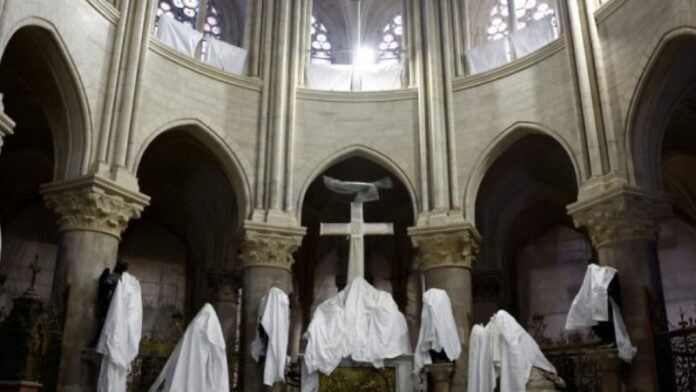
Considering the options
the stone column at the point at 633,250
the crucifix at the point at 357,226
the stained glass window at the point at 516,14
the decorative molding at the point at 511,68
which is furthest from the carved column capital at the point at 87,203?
the stained glass window at the point at 516,14

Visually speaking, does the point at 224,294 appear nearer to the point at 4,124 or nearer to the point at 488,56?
the point at 488,56

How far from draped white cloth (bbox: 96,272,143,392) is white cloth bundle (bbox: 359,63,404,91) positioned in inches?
319

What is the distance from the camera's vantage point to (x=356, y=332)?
39.5ft

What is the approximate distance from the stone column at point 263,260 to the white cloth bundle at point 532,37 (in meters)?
6.44

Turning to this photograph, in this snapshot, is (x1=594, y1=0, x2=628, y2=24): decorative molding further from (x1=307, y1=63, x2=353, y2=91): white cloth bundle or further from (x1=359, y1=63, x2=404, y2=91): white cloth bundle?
(x1=307, y1=63, x2=353, y2=91): white cloth bundle

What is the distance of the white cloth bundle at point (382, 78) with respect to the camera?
1767 centimetres

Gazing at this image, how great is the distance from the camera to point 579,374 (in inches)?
486

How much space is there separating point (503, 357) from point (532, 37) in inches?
337

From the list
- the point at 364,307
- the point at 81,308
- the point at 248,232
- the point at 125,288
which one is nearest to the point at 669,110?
the point at 364,307

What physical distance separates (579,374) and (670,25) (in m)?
6.17

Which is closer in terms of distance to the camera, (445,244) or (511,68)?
(445,244)

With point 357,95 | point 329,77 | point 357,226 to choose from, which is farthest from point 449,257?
point 329,77

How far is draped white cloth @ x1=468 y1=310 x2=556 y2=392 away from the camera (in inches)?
394

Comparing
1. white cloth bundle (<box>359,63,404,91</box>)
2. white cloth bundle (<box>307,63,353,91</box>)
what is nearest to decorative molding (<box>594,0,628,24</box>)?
white cloth bundle (<box>359,63,404,91</box>)
